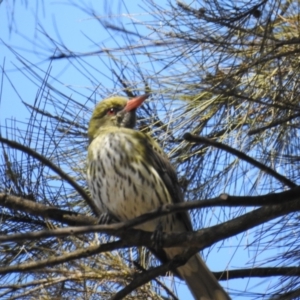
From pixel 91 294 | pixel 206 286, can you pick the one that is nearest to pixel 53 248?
pixel 91 294

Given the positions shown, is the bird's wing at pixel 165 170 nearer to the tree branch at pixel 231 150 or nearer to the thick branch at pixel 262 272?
the thick branch at pixel 262 272

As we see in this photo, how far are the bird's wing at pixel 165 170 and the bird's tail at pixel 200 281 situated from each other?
0.14 metres

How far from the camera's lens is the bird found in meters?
2.81

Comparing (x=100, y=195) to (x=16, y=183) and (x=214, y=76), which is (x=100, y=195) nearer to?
(x=16, y=183)

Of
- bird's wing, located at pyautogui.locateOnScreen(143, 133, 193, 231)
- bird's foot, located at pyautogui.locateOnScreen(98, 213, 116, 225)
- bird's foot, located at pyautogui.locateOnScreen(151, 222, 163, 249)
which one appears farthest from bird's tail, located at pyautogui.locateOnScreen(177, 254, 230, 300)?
bird's foot, located at pyautogui.locateOnScreen(151, 222, 163, 249)

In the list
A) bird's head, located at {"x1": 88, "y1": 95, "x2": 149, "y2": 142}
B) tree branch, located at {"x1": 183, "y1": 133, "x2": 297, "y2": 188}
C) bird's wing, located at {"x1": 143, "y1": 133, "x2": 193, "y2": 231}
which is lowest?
tree branch, located at {"x1": 183, "y1": 133, "x2": 297, "y2": 188}

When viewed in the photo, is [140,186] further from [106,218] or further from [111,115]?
[111,115]

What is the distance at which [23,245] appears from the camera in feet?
8.52

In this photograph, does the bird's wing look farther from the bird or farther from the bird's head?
the bird's head

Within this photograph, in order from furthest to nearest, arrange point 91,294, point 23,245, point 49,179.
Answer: point 49,179 → point 23,245 → point 91,294

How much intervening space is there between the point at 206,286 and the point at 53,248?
1.91ft

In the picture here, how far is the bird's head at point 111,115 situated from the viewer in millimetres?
3102

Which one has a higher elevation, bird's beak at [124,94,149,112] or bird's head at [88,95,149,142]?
bird's head at [88,95,149,142]

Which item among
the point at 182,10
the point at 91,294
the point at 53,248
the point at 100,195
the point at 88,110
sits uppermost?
the point at 88,110
